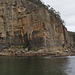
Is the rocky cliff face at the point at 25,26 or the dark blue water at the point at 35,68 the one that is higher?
the rocky cliff face at the point at 25,26

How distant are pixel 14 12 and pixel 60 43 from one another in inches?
1039

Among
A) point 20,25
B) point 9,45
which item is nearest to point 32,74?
point 9,45

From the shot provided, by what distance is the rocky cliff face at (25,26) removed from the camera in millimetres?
63531

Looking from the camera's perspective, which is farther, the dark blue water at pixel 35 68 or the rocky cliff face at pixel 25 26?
the rocky cliff face at pixel 25 26

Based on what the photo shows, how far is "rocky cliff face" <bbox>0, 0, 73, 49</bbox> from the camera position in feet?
208

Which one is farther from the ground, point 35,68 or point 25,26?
point 25,26

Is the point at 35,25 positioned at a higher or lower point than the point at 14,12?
lower

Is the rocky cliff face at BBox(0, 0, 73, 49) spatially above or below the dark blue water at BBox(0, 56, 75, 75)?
above

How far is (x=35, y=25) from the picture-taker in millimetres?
64938

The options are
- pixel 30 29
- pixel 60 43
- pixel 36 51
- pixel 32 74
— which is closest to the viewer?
pixel 32 74

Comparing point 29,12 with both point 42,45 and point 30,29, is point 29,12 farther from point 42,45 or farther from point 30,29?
point 42,45

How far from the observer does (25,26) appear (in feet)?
216

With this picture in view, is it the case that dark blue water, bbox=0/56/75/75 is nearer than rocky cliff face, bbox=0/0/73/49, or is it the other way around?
dark blue water, bbox=0/56/75/75

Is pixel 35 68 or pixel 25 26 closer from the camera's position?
pixel 35 68
